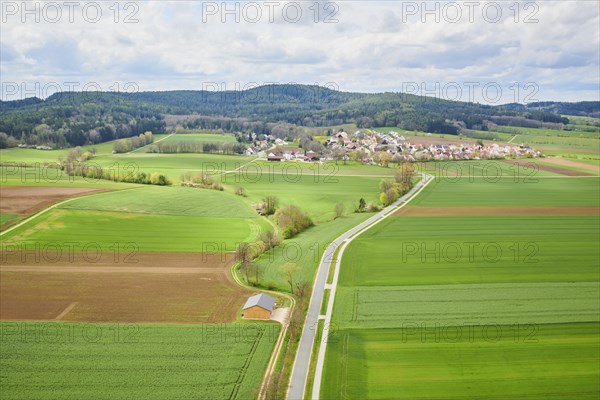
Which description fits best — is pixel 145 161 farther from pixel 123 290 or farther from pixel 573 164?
pixel 573 164

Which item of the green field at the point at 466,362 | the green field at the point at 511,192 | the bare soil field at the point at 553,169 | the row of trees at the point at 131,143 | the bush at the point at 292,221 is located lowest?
the green field at the point at 466,362

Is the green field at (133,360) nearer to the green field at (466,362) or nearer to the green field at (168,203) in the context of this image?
the green field at (466,362)

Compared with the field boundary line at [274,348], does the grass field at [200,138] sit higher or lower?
higher

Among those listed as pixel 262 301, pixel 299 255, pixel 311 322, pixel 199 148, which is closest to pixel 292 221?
pixel 299 255

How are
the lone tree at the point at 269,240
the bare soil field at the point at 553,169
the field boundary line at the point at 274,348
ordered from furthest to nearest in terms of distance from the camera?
the bare soil field at the point at 553,169 → the lone tree at the point at 269,240 → the field boundary line at the point at 274,348

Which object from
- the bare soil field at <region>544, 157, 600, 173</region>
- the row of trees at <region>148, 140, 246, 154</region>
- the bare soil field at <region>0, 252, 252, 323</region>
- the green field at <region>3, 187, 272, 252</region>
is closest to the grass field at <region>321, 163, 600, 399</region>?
the bare soil field at <region>0, 252, 252, 323</region>

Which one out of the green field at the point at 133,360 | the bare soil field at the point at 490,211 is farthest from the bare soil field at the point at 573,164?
the green field at the point at 133,360
